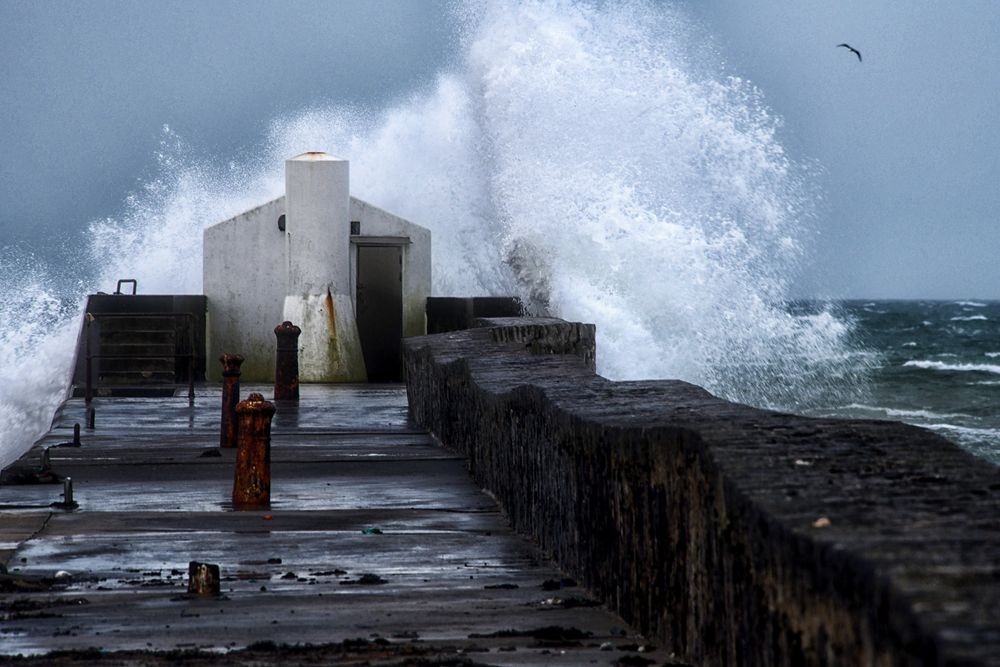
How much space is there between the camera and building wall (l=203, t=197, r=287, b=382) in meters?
17.8

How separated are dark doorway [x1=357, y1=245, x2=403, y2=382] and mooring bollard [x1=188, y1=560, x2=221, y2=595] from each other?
40.4ft

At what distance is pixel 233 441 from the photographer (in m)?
10.6

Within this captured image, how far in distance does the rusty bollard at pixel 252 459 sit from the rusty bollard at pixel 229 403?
8.14 feet

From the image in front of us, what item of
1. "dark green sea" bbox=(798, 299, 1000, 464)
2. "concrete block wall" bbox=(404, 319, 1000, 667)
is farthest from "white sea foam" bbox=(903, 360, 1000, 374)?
"concrete block wall" bbox=(404, 319, 1000, 667)

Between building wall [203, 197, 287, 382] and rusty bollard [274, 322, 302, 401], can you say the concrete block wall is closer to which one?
rusty bollard [274, 322, 302, 401]

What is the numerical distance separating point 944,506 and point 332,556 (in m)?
3.57

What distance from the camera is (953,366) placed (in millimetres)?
49625

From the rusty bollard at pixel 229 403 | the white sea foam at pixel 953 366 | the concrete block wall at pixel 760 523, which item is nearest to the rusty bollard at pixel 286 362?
the rusty bollard at pixel 229 403

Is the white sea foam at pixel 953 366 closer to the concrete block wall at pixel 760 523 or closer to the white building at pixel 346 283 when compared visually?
the white building at pixel 346 283

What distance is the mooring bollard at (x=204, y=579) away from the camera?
547 centimetres

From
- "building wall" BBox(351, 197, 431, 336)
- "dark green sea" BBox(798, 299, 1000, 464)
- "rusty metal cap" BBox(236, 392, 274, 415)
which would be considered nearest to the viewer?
"rusty metal cap" BBox(236, 392, 274, 415)

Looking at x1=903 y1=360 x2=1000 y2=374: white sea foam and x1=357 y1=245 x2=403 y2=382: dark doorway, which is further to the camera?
x1=903 y1=360 x2=1000 y2=374: white sea foam

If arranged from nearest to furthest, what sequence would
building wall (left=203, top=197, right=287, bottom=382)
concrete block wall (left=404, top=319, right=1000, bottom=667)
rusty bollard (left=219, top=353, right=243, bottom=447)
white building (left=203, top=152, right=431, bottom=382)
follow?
concrete block wall (left=404, top=319, right=1000, bottom=667)
rusty bollard (left=219, top=353, right=243, bottom=447)
white building (left=203, top=152, right=431, bottom=382)
building wall (left=203, top=197, right=287, bottom=382)

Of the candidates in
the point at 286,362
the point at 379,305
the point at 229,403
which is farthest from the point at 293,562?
the point at 379,305
